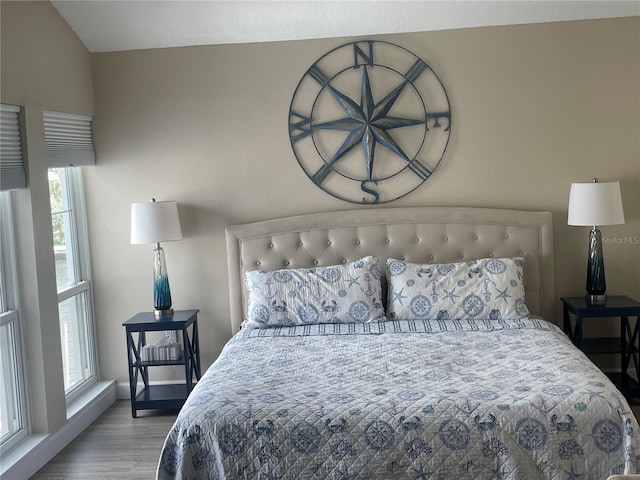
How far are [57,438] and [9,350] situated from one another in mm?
597

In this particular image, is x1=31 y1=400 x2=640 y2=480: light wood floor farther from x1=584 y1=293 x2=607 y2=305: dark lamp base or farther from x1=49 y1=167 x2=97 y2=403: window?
x1=584 y1=293 x2=607 y2=305: dark lamp base

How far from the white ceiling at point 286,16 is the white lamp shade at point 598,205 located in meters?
1.06

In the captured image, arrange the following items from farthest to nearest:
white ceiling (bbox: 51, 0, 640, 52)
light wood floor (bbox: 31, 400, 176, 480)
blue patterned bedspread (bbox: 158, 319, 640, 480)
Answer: white ceiling (bbox: 51, 0, 640, 52) < light wood floor (bbox: 31, 400, 176, 480) < blue patterned bedspread (bbox: 158, 319, 640, 480)

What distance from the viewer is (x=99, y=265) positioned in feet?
15.8

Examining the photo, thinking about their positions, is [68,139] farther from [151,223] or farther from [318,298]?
[318,298]

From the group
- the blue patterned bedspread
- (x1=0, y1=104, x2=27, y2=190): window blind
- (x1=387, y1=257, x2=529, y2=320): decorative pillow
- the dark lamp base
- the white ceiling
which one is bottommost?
the blue patterned bedspread

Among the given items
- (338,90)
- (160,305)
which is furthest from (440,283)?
(160,305)

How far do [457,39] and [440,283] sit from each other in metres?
1.53

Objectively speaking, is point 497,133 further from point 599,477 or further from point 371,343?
point 599,477

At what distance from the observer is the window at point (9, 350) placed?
3684 millimetres

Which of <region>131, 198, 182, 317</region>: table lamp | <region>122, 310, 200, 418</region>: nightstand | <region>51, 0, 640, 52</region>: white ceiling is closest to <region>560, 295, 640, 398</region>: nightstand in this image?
<region>51, 0, 640, 52</region>: white ceiling

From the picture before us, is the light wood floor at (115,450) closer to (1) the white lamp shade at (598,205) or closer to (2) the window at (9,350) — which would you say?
(2) the window at (9,350)

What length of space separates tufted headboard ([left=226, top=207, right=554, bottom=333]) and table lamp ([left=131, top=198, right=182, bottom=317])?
380 mm

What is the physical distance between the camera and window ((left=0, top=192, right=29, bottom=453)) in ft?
12.1
